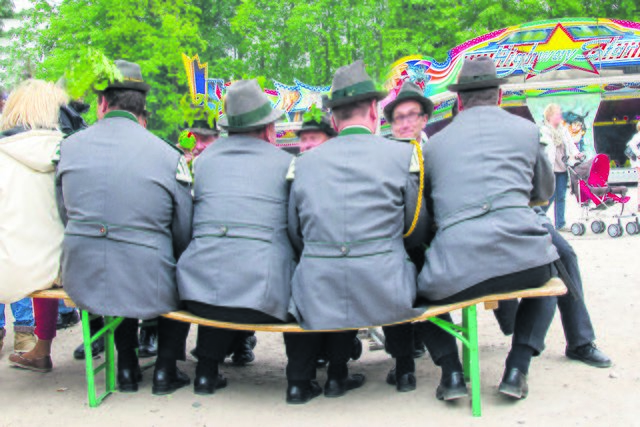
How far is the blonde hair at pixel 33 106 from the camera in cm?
459

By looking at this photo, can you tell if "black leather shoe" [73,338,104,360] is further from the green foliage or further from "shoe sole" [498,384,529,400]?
the green foliage

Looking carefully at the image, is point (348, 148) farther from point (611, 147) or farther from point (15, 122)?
point (611, 147)

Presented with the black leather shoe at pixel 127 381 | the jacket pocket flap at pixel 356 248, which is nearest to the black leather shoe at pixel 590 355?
the jacket pocket flap at pixel 356 248

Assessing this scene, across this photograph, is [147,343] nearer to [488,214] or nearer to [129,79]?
[129,79]

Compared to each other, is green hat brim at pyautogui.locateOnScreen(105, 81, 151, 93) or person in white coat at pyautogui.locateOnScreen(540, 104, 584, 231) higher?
green hat brim at pyautogui.locateOnScreen(105, 81, 151, 93)

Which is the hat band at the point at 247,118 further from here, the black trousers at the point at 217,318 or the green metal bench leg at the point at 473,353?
the green metal bench leg at the point at 473,353

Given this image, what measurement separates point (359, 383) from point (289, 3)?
26.5 meters

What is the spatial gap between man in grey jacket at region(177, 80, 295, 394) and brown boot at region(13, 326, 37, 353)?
167 centimetres

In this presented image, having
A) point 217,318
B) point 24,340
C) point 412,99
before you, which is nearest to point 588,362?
point 412,99

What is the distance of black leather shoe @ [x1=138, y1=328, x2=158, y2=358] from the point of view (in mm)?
5129

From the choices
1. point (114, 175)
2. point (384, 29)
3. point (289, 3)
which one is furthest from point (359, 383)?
point (289, 3)

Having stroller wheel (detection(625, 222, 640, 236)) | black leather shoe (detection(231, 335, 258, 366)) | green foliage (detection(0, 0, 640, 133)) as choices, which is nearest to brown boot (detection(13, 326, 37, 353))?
black leather shoe (detection(231, 335, 258, 366))

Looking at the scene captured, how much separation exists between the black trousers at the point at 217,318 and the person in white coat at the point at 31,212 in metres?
1.02

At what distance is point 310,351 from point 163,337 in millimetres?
937
